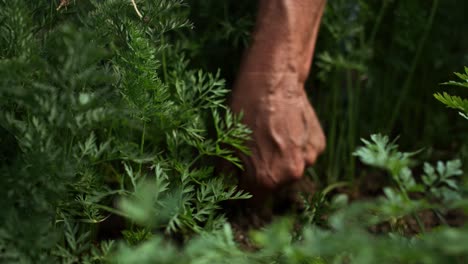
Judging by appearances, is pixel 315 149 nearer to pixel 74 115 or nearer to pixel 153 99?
pixel 153 99

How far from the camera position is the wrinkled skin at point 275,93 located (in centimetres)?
142

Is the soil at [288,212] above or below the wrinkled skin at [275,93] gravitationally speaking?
below

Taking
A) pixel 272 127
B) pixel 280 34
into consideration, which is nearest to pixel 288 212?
pixel 272 127

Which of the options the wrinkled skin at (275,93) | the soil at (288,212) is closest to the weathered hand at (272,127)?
the wrinkled skin at (275,93)

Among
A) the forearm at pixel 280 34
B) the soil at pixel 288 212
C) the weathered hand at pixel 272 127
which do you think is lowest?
the soil at pixel 288 212

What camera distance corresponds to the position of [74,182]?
1.02 meters

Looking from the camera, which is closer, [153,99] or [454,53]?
[153,99]

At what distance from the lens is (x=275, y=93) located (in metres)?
1.44

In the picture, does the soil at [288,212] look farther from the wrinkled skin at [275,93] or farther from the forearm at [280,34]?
the forearm at [280,34]

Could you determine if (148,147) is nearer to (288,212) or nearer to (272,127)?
(272,127)

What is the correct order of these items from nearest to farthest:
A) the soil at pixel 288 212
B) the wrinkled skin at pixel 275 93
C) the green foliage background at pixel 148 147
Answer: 1. the green foliage background at pixel 148 147
2. the wrinkled skin at pixel 275 93
3. the soil at pixel 288 212

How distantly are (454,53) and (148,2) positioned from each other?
1.30 meters

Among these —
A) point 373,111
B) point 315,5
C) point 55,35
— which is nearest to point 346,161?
point 373,111

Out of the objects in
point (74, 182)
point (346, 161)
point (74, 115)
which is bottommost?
point (346, 161)
